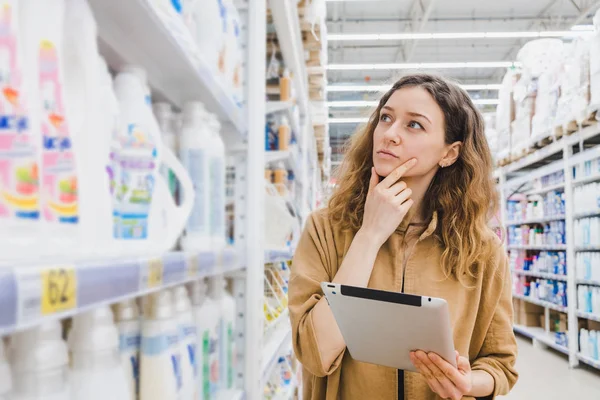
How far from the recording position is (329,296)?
1035mm

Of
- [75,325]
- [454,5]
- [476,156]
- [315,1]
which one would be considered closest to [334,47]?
[454,5]

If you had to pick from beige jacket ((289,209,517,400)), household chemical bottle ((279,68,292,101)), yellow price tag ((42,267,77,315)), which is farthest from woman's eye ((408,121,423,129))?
household chemical bottle ((279,68,292,101))

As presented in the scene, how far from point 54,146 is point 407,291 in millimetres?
937

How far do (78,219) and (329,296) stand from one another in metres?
0.53

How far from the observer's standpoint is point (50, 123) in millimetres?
607

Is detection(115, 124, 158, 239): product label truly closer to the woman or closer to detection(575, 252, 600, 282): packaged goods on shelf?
the woman

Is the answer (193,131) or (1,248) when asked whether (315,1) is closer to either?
(193,131)

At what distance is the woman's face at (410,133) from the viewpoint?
1356 mm

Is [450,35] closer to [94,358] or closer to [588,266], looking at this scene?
[588,266]

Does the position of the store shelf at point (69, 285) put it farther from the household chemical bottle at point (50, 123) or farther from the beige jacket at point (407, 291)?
the beige jacket at point (407, 291)

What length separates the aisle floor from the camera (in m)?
4.51

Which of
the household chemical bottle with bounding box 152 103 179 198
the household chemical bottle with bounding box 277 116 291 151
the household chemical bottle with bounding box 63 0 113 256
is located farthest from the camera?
the household chemical bottle with bounding box 277 116 291 151

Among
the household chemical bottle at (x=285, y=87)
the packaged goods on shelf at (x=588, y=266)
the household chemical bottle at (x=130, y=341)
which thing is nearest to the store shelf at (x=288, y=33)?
the household chemical bottle at (x=285, y=87)

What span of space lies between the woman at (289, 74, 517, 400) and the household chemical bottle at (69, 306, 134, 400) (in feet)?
1.78
